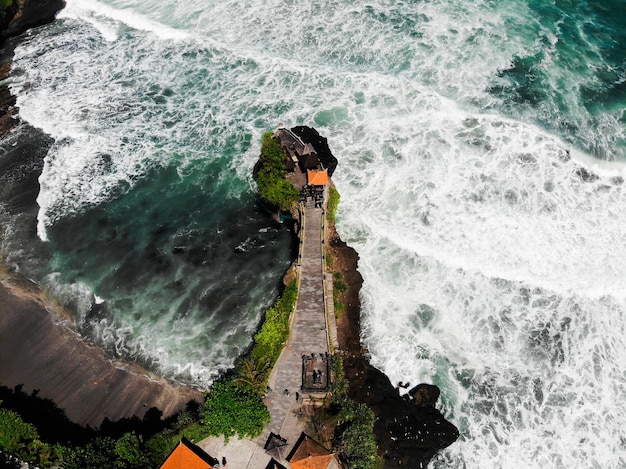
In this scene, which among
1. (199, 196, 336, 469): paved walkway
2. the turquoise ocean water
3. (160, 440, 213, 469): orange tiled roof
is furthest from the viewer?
the turquoise ocean water

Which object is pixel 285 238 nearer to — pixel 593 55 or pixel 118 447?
pixel 118 447

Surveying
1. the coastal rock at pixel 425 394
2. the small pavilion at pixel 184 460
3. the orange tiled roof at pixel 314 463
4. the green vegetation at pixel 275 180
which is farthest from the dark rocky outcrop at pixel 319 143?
the small pavilion at pixel 184 460

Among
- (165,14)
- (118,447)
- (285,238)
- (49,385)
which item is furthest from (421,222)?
(165,14)

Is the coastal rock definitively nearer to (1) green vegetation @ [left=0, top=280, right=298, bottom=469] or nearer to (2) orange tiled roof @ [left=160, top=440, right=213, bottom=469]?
(1) green vegetation @ [left=0, top=280, right=298, bottom=469]

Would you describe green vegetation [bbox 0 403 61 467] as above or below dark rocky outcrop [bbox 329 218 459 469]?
below

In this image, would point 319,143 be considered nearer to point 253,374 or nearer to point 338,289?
point 338,289

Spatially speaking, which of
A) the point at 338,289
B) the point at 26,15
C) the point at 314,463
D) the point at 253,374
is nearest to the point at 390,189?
the point at 338,289

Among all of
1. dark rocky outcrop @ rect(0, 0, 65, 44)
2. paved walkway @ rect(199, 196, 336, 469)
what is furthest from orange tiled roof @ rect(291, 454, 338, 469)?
dark rocky outcrop @ rect(0, 0, 65, 44)
